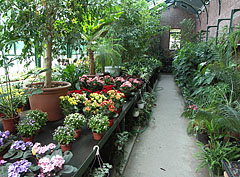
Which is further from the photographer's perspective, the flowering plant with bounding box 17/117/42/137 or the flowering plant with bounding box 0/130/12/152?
the flowering plant with bounding box 17/117/42/137

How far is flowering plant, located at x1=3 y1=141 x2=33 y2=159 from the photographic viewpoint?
95cm

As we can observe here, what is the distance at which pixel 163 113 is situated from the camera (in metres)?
3.87

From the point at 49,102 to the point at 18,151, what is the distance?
64 cm

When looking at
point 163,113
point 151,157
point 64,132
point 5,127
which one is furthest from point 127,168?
point 163,113

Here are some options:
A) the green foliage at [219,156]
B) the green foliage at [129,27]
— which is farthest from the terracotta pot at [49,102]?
the green foliage at [129,27]

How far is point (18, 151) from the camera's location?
0.98m

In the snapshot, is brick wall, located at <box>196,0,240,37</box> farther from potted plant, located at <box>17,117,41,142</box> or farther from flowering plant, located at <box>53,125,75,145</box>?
potted plant, located at <box>17,117,41,142</box>

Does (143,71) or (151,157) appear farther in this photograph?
(143,71)

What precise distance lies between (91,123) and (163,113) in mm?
2842

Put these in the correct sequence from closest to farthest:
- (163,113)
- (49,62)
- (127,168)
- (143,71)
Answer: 1. (49,62)
2. (127,168)
3. (163,113)
4. (143,71)

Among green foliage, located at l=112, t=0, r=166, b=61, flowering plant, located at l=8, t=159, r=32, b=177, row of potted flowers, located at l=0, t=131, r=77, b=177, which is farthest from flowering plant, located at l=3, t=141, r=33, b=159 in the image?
green foliage, located at l=112, t=0, r=166, b=61

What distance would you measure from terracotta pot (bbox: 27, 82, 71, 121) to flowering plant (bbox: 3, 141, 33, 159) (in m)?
0.58

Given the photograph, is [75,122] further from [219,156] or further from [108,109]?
[219,156]

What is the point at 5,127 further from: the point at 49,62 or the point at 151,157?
the point at 151,157
